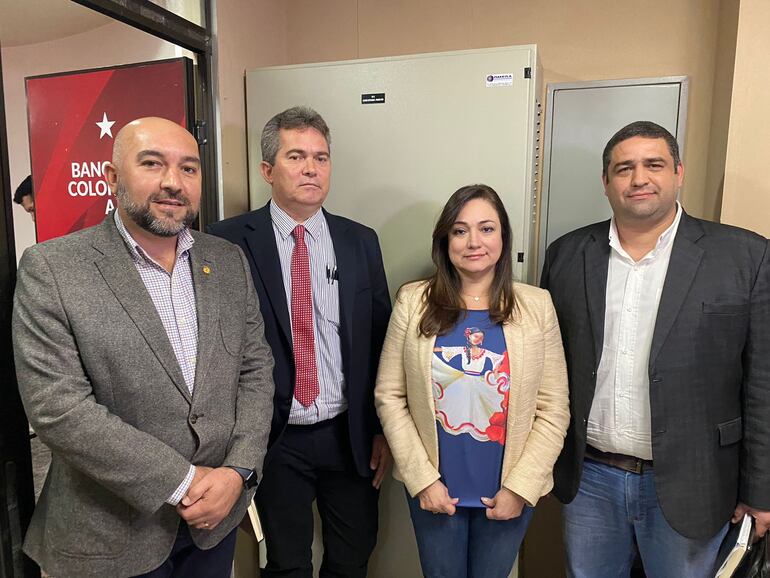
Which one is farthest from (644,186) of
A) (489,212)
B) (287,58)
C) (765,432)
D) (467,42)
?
(287,58)

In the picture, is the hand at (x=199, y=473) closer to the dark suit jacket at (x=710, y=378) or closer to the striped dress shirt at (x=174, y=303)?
the striped dress shirt at (x=174, y=303)

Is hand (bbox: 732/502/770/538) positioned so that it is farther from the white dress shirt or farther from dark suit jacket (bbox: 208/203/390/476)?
dark suit jacket (bbox: 208/203/390/476)


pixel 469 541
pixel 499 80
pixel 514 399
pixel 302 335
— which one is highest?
pixel 499 80

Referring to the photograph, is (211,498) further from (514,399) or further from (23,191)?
(23,191)

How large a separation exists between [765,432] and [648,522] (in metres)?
0.40

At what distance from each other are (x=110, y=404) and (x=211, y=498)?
1.02ft

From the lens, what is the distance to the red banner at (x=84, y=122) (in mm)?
1700

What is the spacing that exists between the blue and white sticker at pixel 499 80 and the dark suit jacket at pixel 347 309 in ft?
2.14

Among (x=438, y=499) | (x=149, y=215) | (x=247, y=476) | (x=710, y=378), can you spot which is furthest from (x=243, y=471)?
(x=710, y=378)

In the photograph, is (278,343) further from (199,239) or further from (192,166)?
(192,166)

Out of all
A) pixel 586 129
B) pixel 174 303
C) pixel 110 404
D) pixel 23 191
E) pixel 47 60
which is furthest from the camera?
pixel 586 129

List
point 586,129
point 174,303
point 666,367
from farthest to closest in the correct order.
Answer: point 586,129 < point 666,367 < point 174,303

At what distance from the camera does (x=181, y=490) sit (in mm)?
1189

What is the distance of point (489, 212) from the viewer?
1534 millimetres
